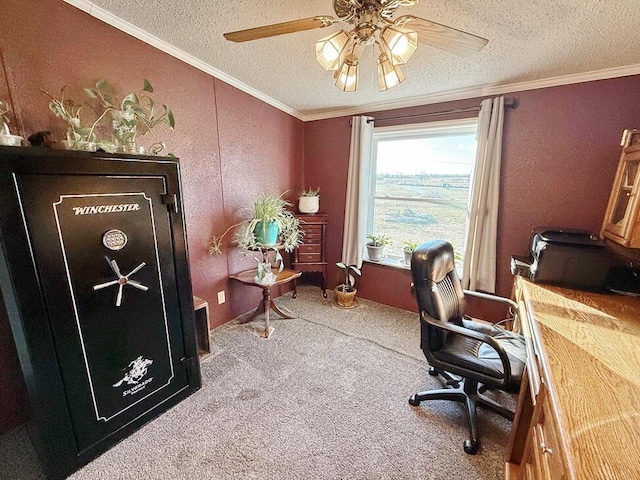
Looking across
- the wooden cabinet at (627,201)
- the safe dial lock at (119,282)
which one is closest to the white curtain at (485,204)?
the wooden cabinet at (627,201)

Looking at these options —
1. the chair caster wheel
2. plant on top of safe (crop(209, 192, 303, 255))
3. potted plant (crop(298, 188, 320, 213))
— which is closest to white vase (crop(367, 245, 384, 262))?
potted plant (crop(298, 188, 320, 213))

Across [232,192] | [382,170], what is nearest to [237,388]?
[232,192]

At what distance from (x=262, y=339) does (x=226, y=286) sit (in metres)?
0.64

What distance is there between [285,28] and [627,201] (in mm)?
2101

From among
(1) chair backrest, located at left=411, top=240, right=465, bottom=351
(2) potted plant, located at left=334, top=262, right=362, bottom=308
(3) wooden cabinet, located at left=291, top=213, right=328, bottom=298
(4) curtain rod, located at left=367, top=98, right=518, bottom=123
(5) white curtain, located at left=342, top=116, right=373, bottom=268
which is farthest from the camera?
(3) wooden cabinet, located at left=291, top=213, right=328, bottom=298

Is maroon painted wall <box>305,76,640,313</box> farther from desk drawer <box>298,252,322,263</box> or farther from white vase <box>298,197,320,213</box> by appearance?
desk drawer <box>298,252,322,263</box>

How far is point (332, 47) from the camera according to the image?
1134 millimetres

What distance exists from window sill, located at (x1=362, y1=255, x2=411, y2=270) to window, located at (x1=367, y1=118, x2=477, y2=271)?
0.02 metres

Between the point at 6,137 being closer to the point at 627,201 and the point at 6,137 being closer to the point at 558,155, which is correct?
the point at 627,201

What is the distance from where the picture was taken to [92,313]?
126 cm

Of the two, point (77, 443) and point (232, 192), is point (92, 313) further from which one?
point (232, 192)

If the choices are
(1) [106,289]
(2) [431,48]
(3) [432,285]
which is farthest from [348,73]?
(1) [106,289]

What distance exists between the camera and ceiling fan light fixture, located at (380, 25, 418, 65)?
105cm

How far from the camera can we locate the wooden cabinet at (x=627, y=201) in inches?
53.9
